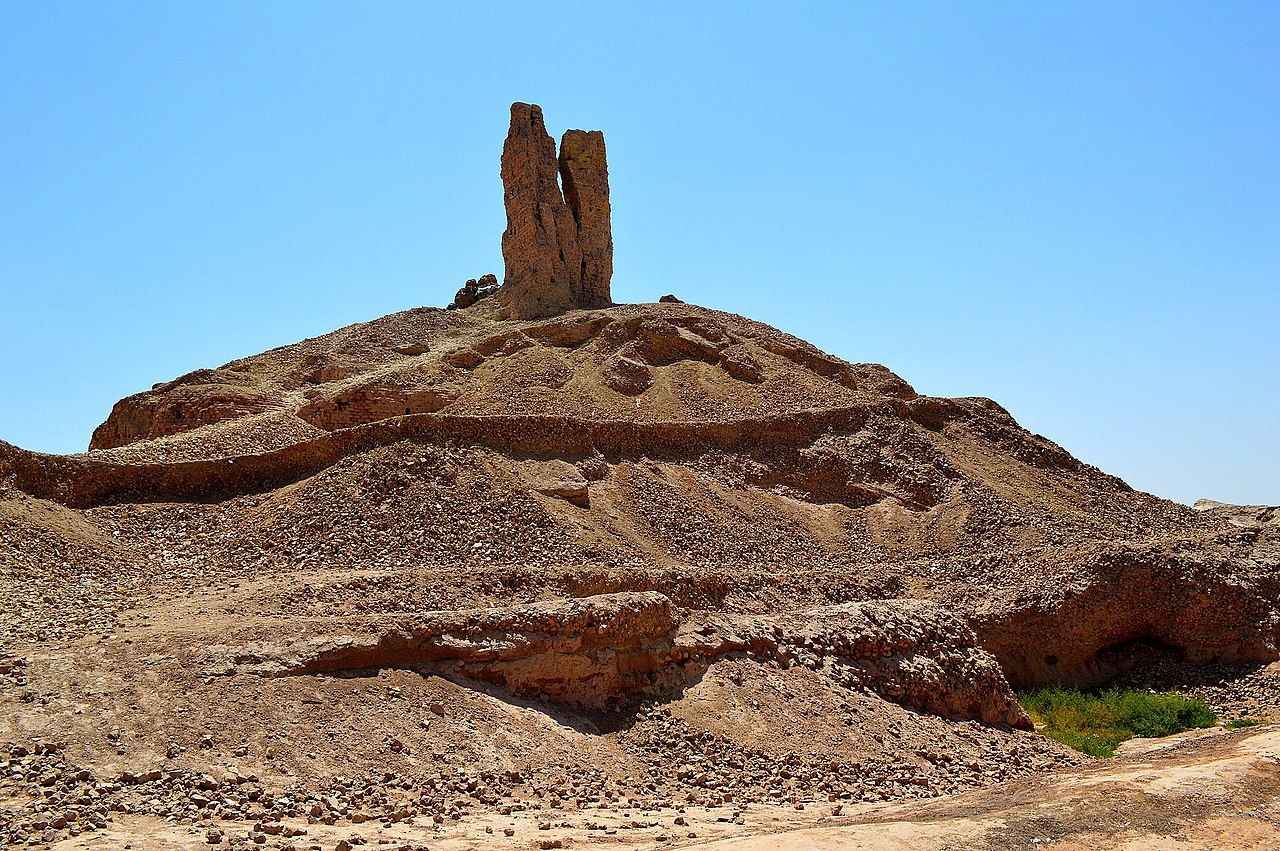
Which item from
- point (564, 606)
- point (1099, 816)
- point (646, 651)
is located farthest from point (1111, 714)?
point (564, 606)

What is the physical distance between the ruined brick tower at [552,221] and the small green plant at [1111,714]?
71.3ft

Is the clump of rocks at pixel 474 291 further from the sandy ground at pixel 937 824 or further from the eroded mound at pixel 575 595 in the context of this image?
the sandy ground at pixel 937 824

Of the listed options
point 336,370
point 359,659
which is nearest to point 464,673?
point 359,659

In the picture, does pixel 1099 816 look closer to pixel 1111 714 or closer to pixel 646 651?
pixel 646 651

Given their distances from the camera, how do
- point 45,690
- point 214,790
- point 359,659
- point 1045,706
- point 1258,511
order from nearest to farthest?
point 214,790
point 45,690
point 359,659
point 1045,706
point 1258,511

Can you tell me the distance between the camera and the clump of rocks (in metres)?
42.9

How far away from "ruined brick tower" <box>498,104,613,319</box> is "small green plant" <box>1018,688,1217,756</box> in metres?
21.7

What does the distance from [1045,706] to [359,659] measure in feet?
43.1

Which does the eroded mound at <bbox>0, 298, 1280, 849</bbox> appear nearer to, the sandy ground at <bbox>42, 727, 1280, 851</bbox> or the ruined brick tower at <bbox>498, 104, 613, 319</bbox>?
the sandy ground at <bbox>42, 727, 1280, 851</bbox>

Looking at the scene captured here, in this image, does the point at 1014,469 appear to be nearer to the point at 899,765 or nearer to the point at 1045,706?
the point at 1045,706

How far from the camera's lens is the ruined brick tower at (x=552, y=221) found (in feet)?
122

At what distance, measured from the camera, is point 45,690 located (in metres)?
12.2

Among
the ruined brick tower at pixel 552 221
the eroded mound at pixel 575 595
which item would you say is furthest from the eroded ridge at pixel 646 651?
the ruined brick tower at pixel 552 221

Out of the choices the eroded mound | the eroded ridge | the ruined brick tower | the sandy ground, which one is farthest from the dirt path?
the ruined brick tower
